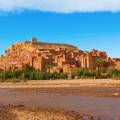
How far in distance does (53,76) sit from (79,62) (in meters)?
36.3

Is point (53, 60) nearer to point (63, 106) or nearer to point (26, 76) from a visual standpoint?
point (26, 76)

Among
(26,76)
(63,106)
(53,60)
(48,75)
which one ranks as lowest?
(63,106)

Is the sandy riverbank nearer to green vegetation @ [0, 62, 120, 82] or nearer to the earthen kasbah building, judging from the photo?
green vegetation @ [0, 62, 120, 82]

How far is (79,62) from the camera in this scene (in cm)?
14475

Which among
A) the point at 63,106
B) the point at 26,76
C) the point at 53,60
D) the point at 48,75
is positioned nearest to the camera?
the point at 63,106

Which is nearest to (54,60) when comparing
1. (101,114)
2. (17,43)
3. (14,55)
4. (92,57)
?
(92,57)

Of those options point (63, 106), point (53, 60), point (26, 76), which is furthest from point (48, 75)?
point (63, 106)

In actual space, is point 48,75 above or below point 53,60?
below

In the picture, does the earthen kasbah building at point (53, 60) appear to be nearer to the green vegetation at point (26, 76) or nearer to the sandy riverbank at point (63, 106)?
the green vegetation at point (26, 76)

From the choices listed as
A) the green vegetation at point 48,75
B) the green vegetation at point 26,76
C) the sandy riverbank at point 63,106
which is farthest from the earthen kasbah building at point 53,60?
the sandy riverbank at point 63,106

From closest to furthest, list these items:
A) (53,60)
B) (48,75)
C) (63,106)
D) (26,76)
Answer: (63,106)
(48,75)
(26,76)
(53,60)

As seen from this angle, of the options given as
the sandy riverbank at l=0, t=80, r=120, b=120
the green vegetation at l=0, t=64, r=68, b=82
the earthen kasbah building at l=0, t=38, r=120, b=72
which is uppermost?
the earthen kasbah building at l=0, t=38, r=120, b=72

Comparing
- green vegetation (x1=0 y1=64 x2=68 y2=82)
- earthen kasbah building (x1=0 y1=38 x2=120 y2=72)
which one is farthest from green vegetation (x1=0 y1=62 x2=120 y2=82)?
earthen kasbah building (x1=0 y1=38 x2=120 y2=72)

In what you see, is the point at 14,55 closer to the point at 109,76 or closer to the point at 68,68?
the point at 68,68
